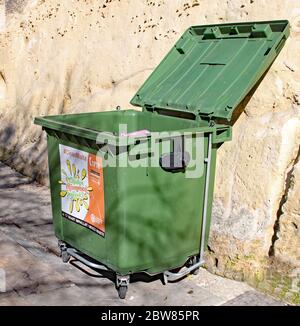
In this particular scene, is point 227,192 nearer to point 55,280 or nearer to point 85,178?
point 85,178

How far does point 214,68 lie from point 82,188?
Answer: 155cm

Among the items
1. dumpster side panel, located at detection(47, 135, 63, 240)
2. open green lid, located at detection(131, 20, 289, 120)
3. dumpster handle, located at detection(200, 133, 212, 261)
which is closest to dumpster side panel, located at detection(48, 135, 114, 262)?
dumpster side panel, located at detection(47, 135, 63, 240)

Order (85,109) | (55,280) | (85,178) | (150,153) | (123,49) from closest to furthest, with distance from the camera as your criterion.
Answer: (150,153), (85,178), (55,280), (123,49), (85,109)

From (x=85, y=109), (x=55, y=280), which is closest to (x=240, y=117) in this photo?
(x=55, y=280)

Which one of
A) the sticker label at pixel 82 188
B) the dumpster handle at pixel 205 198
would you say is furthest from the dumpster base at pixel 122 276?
the sticker label at pixel 82 188

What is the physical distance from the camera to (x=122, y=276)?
161 inches

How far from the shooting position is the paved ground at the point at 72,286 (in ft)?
13.6

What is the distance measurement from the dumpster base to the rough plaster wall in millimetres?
192

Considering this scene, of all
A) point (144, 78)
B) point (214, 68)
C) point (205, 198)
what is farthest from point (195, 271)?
point (144, 78)

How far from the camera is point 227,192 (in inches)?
179

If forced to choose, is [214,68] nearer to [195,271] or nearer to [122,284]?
[195,271]

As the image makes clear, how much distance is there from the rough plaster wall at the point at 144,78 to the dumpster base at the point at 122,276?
0.63ft

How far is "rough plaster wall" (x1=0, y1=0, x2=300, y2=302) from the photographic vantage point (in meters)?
4.26

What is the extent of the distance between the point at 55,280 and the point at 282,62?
8.54ft
